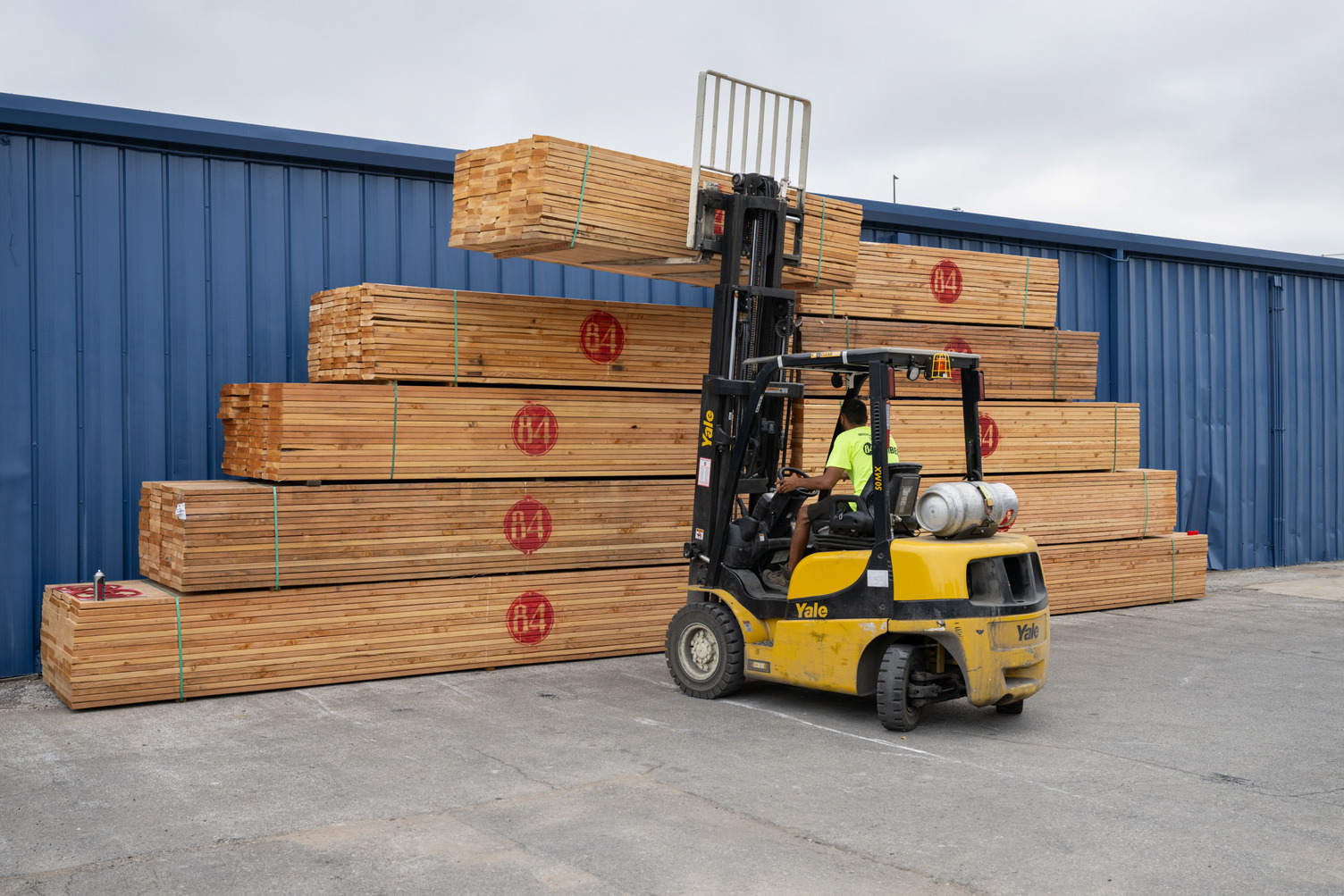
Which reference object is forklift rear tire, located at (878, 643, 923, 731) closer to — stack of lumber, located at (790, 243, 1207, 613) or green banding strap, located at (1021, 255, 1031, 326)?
stack of lumber, located at (790, 243, 1207, 613)

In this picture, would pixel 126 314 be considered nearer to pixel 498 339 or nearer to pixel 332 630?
pixel 498 339

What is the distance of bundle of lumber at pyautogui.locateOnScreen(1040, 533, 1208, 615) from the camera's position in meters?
12.0

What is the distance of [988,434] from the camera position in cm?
1145

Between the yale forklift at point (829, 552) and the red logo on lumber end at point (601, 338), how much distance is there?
1458 mm

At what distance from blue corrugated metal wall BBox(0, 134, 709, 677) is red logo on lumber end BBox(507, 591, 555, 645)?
266 centimetres

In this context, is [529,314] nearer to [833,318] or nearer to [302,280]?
Answer: [302,280]

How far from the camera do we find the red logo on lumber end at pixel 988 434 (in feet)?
37.4

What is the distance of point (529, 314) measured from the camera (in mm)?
9180

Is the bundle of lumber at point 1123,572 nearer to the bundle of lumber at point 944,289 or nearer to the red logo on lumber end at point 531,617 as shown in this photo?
the bundle of lumber at point 944,289

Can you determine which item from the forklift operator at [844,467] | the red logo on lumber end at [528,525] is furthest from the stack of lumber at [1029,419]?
the forklift operator at [844,467]

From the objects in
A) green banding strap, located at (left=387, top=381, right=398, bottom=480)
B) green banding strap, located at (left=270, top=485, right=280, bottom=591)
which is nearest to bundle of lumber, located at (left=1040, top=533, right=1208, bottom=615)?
green banding strap, located at (left=387, top=381, right=398, bottom=480)

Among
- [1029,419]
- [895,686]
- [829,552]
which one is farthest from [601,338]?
[1029,419]

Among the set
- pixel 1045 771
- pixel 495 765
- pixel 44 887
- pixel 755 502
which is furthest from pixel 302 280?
pixel 1045 771

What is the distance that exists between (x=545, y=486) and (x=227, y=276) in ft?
9.90
